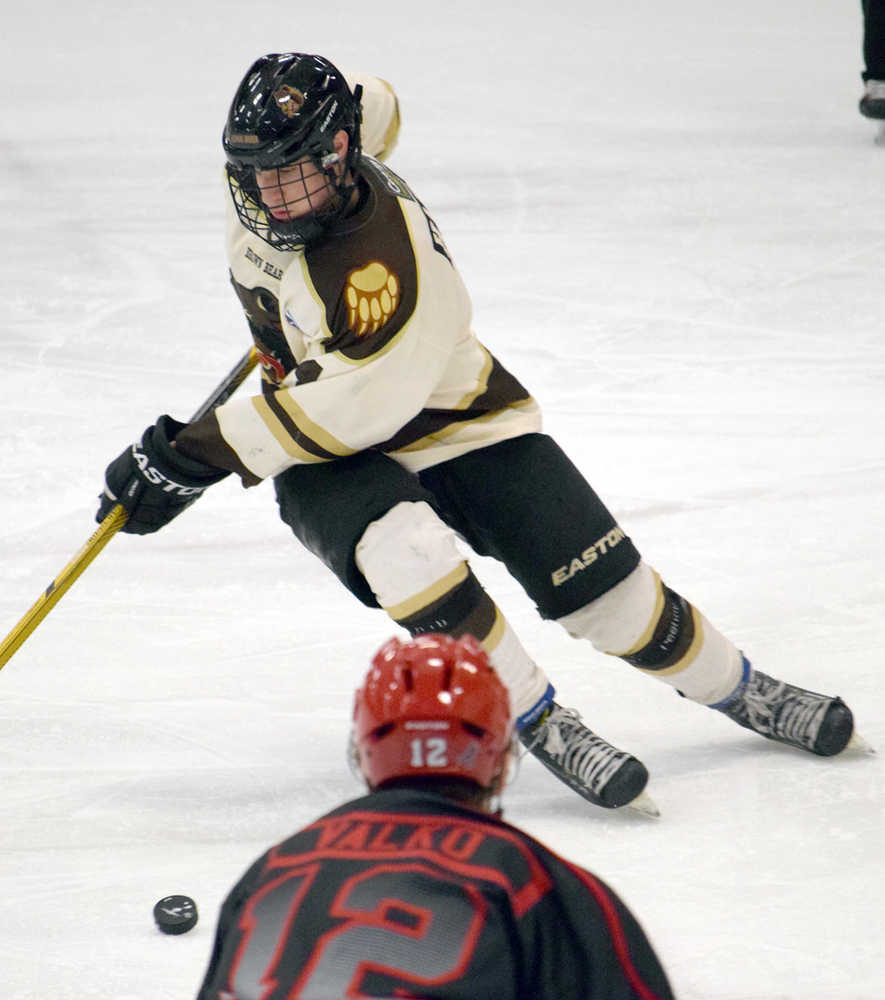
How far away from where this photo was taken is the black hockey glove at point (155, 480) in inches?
93.2

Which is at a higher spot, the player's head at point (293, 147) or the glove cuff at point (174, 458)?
the player's head at point (293, 147)

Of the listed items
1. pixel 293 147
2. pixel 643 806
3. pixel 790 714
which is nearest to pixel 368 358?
pixel 293 147

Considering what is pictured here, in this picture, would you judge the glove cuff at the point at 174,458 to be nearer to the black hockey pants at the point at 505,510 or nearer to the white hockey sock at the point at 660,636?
the black hockey pants at the point at 505,510

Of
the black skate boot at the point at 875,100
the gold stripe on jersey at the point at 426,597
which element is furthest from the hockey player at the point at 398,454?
the black skate boot at the point at 875,100

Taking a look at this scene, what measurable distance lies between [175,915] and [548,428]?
221 cm

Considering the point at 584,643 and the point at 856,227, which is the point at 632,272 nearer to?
the point at 856,227

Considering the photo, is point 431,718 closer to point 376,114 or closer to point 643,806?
point 643,806

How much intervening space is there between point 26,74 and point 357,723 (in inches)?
245

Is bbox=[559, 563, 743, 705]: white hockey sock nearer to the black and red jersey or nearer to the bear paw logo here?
the bear paw logo

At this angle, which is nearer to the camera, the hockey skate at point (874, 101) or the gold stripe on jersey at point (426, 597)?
the gold stripe on jersey at point (426, 597)

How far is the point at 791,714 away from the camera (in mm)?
2518

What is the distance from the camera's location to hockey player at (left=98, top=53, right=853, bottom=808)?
2260 mm

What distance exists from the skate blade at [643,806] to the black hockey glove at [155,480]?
2.82 ft

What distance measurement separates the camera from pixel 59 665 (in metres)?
2.92
